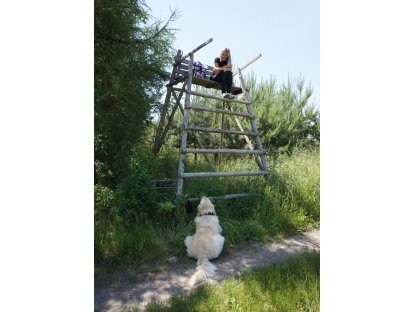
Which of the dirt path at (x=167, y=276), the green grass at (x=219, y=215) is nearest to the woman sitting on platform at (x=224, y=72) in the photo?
the green grass at (x=219, y=215)

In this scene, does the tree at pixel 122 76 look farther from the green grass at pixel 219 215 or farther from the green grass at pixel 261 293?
the green grass at pixel 261 293

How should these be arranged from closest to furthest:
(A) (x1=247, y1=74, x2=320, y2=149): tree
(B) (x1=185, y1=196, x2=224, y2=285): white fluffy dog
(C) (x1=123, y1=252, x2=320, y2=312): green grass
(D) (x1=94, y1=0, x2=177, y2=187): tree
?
(C) (x1=123, y1=252, x2=320, y2=312): green grass, (B) (x1=185, y1=196, x2=224, y2=285): white fluffy dog, (D) (x1=94, y1=0, x2=177, y2=187): tree, (A) (x1=247, y1=74, x2=320, y2=149): tree

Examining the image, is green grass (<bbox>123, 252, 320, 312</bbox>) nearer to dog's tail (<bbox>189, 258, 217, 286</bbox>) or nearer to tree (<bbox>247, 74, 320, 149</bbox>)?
dog's tail (<bbox>189, 258, 217, 286</bbox>)

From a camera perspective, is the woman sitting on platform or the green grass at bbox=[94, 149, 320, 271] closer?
the green grass at bbox=[94, 149, 320, 271]

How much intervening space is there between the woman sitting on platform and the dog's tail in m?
3.05

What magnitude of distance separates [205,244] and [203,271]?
0.32 m

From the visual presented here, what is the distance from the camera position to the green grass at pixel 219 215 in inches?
98.2

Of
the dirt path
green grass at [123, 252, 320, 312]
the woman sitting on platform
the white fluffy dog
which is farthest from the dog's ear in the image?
the woman sitting on platform

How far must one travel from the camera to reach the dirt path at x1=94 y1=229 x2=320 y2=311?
190 centimetres

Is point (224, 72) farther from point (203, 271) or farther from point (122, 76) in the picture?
point (203, 271)

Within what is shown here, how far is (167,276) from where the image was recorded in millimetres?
2213
